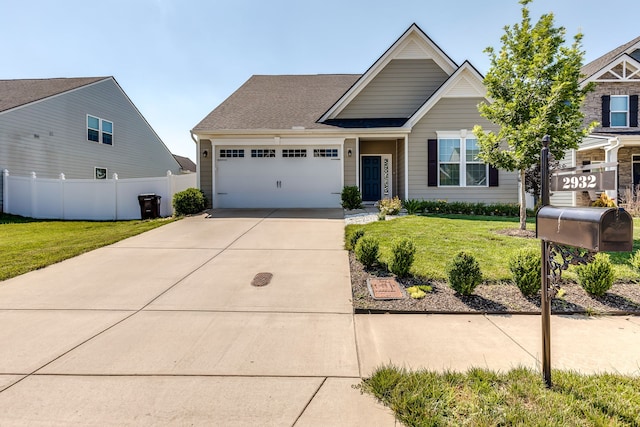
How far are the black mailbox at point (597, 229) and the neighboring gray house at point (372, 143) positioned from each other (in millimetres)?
11063

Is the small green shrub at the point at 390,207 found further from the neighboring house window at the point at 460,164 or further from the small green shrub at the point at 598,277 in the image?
the small green shrub at the point at 598,277

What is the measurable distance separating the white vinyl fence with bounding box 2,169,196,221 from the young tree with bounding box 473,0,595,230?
1186 centimetres

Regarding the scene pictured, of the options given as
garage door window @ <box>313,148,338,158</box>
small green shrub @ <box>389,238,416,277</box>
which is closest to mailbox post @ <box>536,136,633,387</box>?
small green shrub @ <box>389,238,416,277</box>

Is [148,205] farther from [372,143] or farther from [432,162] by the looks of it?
[432,162]

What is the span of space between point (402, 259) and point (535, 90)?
5700 mm

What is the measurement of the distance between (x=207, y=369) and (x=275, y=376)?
1.98 ft

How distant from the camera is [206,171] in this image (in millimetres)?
13594

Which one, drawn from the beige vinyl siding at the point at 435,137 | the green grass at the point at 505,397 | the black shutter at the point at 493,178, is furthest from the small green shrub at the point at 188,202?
the black shutter at the point at 493,178

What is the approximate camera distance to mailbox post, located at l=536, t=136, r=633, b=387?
1.97 m

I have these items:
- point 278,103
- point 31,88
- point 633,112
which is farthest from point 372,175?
point 31,88

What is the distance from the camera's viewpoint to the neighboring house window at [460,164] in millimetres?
12773

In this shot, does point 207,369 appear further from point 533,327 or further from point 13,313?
point 533,327

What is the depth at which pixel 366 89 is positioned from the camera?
1415cm

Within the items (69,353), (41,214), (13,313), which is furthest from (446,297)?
A: (41,214)
